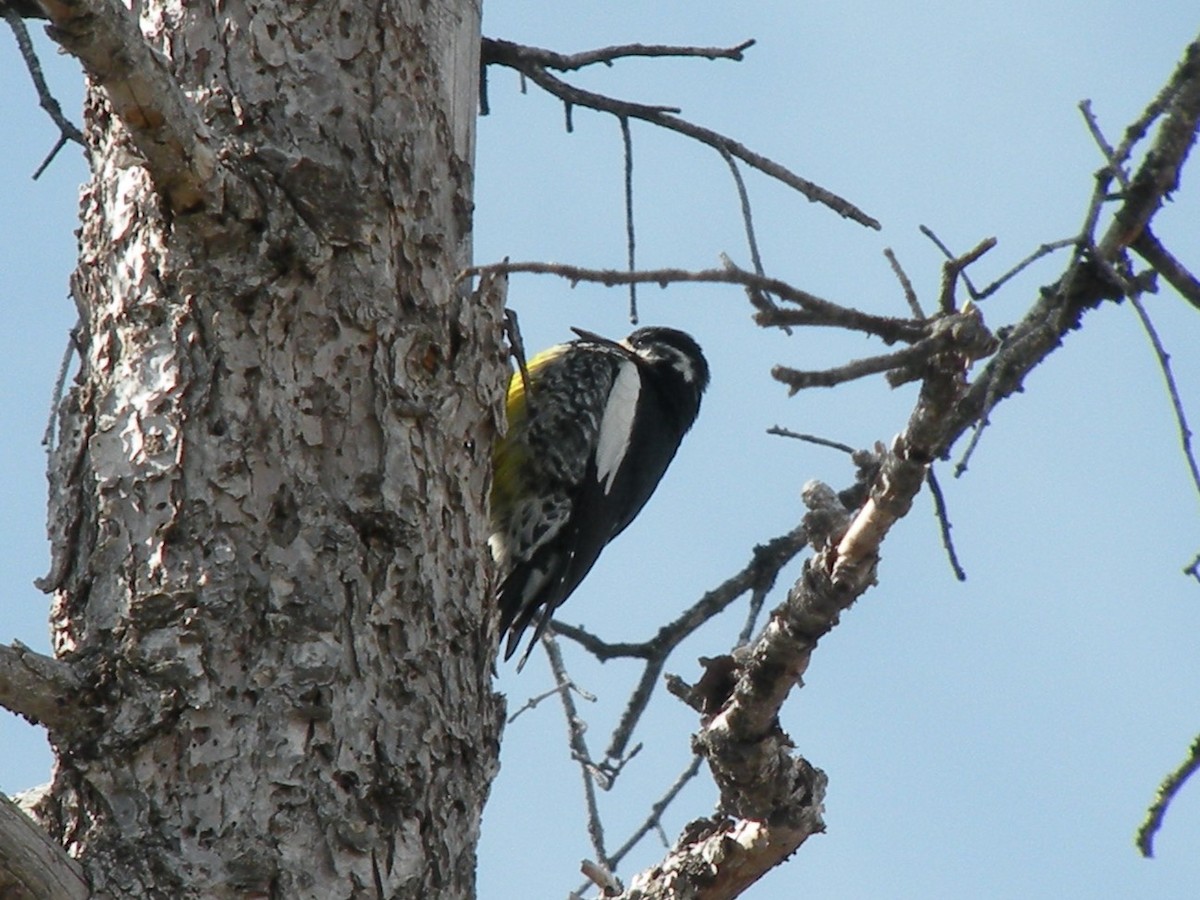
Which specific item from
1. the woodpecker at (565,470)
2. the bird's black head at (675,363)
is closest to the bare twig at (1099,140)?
the woodpecker at (565,470)

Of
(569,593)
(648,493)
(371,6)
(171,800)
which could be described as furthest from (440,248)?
(648,493)

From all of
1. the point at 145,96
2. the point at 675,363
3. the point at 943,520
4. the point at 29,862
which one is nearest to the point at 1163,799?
the point at 943,520

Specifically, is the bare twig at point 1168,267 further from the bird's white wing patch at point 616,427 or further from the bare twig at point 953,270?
the bird's white wing patch at point 616,427

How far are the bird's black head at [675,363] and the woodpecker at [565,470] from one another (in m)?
0.19

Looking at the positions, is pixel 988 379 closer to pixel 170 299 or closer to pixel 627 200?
pixel 170 299

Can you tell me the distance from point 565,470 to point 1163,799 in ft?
8.76

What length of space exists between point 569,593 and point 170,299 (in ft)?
7.33

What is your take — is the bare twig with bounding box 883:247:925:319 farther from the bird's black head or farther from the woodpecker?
the bird's black head

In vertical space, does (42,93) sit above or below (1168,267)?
above

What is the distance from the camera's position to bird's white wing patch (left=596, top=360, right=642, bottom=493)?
4.79m

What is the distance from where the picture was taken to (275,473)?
242 cm

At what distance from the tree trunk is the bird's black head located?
8.46 feet

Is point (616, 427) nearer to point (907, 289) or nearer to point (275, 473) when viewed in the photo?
point (275, 473)

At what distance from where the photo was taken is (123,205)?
2652mm
